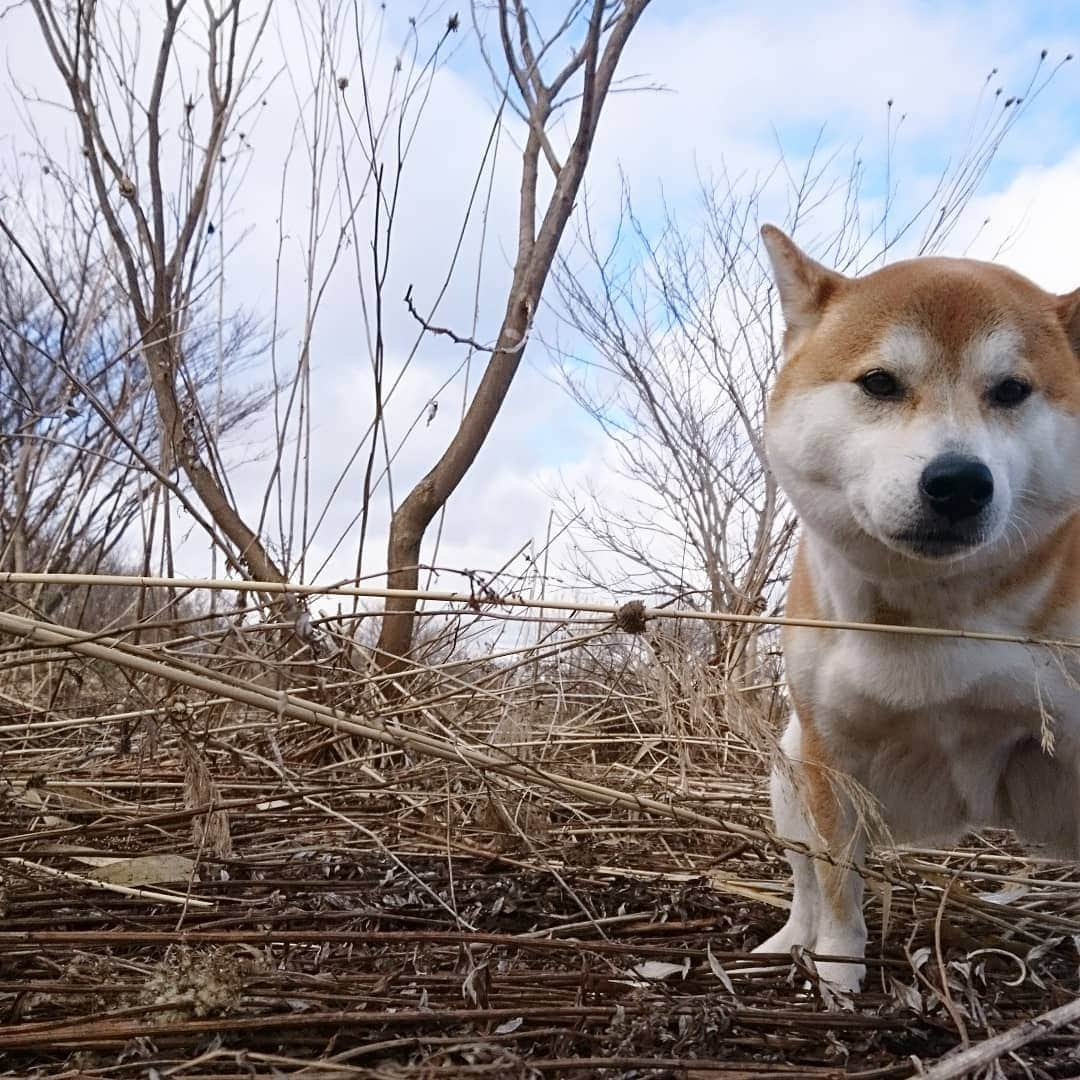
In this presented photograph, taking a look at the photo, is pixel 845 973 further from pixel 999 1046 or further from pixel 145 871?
pixel 145 871

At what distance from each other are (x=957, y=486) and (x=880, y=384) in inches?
11.8

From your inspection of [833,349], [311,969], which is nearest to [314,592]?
[311,969]

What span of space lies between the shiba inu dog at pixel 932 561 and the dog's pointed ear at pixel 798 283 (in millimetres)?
89

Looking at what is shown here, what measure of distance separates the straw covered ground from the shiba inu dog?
0.14 metres

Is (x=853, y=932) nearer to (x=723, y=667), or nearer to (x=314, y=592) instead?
(x=723, y=667)

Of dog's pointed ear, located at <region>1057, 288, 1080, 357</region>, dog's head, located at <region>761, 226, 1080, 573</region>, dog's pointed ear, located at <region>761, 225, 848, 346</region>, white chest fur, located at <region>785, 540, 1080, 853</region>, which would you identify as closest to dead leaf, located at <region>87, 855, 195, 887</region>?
white chest fur, located at <region>785, 540, 1080, 853</region>

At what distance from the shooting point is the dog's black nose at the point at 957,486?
152 cm

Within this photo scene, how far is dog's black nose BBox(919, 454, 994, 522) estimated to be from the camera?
152 cm

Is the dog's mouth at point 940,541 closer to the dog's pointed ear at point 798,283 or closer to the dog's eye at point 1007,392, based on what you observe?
the dog's eye at point 1007,392

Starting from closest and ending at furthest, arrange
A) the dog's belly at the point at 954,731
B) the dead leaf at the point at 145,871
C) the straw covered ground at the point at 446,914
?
the straw covered ground at the point at 446,914 → the dog's belly at the point at 954,731 → the dead leaf at the point at 145,871

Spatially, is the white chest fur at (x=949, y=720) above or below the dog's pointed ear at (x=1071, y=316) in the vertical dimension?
below

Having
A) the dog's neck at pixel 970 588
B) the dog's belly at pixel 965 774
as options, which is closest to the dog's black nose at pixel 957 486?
the dog's neck at pixel 970 588

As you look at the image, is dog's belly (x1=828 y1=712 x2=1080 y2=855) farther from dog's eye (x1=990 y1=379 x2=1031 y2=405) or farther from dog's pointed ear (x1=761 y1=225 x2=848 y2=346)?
dog's pointed ear (x1=761 y1=225 x2=848 y2=346)

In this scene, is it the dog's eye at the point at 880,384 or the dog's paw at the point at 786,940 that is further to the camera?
the dog's paw at the point at 786,940
